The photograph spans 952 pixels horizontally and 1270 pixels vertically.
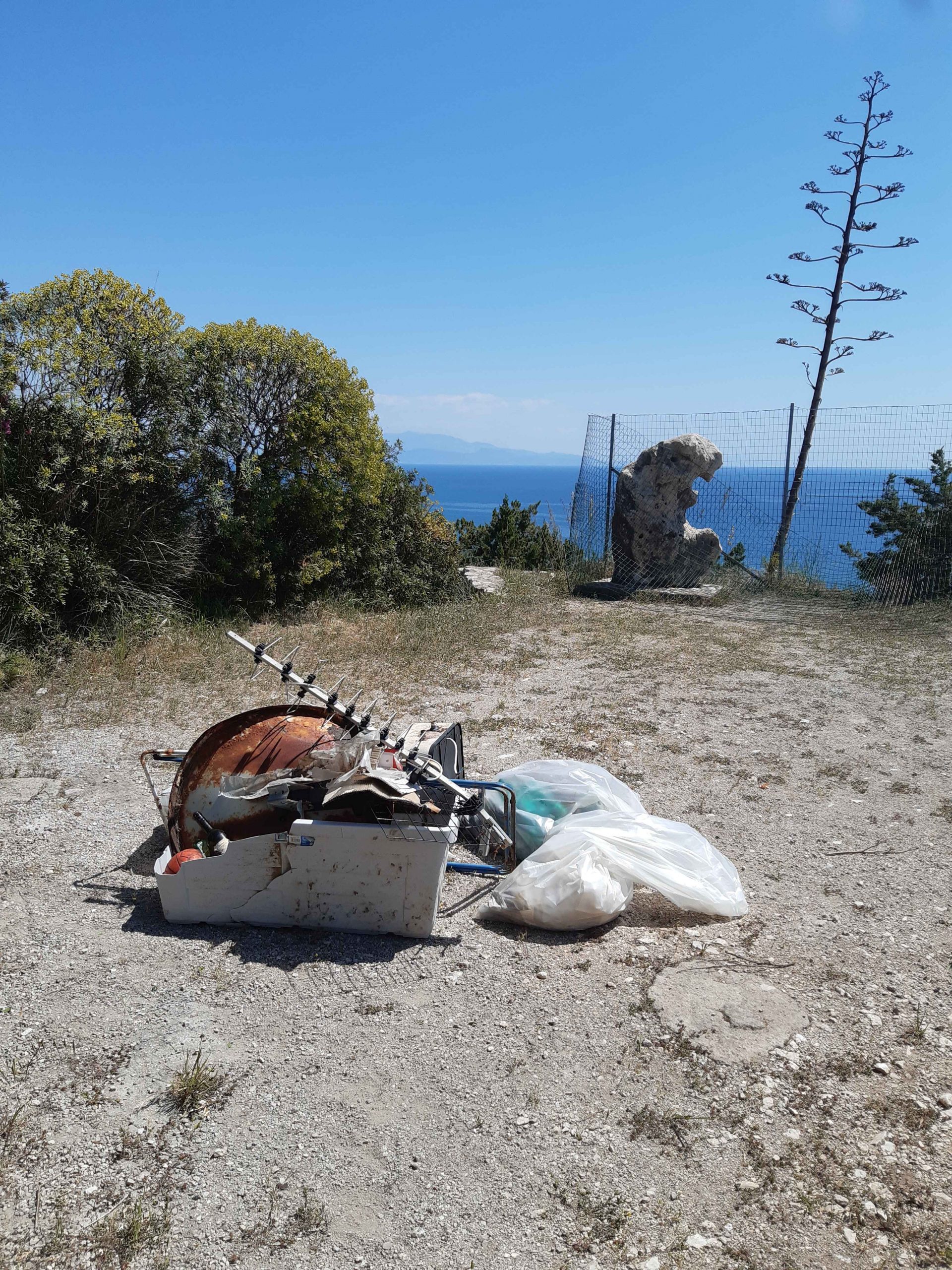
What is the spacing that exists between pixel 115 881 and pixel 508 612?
7.14m

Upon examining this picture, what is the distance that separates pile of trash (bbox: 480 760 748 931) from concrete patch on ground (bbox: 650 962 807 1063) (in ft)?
1.33

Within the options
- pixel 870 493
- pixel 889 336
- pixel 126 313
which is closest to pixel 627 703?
pixel 126 313

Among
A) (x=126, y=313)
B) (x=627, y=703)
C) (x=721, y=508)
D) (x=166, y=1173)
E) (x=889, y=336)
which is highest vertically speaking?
(x=889, y=336)

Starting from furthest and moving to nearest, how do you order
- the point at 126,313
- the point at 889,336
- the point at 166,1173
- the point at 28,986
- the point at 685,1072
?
the point at 889,336
the point at 126,313
the point at 28,986
the point at 685,1072
the point at 166,1173

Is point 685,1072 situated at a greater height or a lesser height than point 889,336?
lesser

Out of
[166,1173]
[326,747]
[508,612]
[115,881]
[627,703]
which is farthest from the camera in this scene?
[508,612]

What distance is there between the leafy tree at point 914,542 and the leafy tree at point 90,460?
8.50 metres

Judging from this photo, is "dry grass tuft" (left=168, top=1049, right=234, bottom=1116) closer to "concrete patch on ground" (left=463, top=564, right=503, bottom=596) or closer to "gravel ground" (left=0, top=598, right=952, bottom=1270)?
"gravel ground" (left=0, top=598, right=952, bottom=1270)

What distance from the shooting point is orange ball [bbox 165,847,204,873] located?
12.2 ft

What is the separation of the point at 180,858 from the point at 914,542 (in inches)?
412

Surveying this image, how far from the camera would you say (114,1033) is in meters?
3.04

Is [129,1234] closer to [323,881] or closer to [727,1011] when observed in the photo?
[323,881]

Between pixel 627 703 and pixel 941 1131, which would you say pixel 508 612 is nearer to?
pixel 627 703

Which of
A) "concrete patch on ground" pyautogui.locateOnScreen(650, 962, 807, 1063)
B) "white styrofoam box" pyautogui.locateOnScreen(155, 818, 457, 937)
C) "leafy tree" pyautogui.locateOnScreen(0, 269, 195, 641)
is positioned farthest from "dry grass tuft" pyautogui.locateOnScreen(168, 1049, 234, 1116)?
"leafy tree" pyautogui.locateOnScreen(0, 269, 195, 641)
